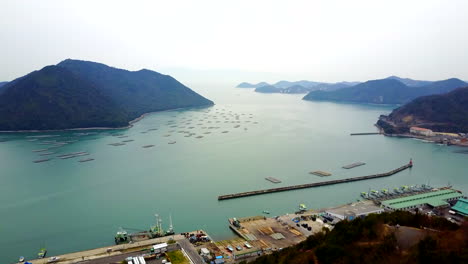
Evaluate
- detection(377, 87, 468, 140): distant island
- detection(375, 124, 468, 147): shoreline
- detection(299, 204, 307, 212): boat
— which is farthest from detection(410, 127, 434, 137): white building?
detection(299, 204, 307, 212): boat

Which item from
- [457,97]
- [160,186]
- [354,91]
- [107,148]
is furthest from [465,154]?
[354,91]

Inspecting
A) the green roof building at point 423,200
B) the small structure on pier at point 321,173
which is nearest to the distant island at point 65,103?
the small structure on pier at point 321,173

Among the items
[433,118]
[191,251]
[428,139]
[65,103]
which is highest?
[65,103]

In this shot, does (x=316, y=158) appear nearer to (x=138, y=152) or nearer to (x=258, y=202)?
(x=258, y=202)

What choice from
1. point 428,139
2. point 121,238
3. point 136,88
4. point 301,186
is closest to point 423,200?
point 301,186

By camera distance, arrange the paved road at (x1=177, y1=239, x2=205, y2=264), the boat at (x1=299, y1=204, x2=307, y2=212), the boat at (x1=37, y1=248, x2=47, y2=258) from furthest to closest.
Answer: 1. the boat at (x1=299, y1=204, x2=307, y2=212)
2. the boat at (x1=37, y1=248, x2=47, y2=258)
3. the paved road at (x1=177, y1=239, x2=205, y2=264)

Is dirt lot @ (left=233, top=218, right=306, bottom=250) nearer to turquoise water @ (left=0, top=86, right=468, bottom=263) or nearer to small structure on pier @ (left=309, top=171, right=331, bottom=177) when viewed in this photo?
turquoise water @ (left=0, top=86, right=468, bottom=263)

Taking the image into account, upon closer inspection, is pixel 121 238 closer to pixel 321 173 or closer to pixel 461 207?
pixel 321 173
